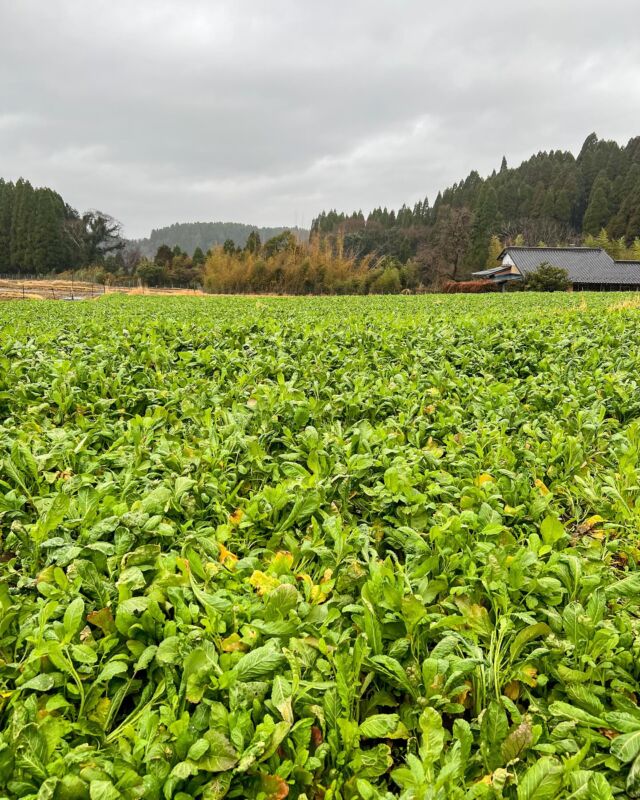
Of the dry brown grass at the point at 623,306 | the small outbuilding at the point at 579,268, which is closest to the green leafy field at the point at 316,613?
the dry brown grass at the point at 623,306

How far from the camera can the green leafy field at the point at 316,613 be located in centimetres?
109

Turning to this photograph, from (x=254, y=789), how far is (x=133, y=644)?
51 cm

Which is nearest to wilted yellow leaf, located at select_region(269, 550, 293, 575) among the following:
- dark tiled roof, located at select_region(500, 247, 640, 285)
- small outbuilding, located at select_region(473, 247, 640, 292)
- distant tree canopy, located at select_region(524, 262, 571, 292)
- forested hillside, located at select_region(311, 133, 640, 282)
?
distant tree canopy, located at select_region(524, 262, 571, 292)

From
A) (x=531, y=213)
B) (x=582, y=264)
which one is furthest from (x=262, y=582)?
(x=531, y=213)

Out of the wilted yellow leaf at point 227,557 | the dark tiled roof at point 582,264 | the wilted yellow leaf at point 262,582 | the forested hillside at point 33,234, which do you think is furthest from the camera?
the forested hillside at point 33,234

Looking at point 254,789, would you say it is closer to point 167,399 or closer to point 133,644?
point 133,644

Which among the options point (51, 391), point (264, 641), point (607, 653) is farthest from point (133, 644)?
point (51, 391)

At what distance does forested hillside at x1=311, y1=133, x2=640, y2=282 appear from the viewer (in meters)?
68.8

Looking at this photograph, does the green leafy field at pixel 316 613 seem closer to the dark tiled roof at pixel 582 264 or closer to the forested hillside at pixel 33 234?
the dark tiled roof at pixel 582 264

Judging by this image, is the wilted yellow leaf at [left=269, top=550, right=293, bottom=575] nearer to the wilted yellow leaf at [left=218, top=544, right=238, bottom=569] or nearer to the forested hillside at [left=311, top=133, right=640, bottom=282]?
the wilted yellow leaf at [left=218, top=544, right=238, bottom=569]

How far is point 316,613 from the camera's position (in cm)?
147

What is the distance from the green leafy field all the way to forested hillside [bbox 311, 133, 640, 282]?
62.7 meters

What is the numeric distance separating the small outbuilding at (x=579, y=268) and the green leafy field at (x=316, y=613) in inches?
1900

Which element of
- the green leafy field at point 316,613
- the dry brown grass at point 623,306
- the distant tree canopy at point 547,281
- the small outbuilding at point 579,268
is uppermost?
the small outbuilding at point 579,268
